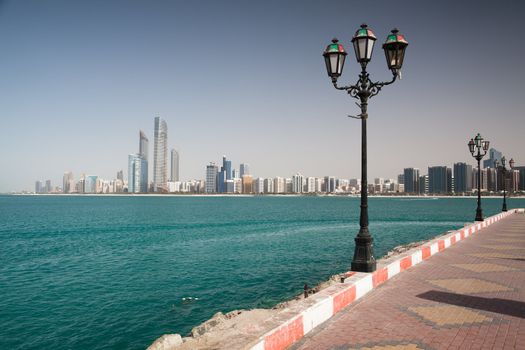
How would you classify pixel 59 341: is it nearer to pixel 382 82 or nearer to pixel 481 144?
pixel 382 82

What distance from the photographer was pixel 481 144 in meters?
26.9

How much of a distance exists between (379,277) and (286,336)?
4668 millimetres

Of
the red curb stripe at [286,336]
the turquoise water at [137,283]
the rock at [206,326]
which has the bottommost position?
the turquoise water at [137,283]

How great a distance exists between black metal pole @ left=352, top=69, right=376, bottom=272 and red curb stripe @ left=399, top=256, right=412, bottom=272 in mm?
1756

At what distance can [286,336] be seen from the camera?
5.62m

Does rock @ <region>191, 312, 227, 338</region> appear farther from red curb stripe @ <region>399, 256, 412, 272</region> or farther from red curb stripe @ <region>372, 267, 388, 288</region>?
red curb stripe @ <region>399, 256, 412, 272</region>

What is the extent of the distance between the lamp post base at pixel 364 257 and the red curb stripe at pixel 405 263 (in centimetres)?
187

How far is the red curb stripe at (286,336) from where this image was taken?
17.0 feet

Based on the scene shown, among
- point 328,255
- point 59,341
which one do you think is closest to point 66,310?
point 59,341

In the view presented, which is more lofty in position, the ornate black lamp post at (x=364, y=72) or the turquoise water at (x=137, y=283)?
the ornate black lamp post at (x=364, y=72)

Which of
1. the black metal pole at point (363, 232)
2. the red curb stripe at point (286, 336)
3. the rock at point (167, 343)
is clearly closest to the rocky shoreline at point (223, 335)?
the rock at point (167, 343)

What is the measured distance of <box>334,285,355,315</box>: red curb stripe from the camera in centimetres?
727

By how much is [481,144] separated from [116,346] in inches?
1047

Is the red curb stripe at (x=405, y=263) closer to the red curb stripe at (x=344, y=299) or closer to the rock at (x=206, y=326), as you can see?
the red curb stripe at (x=344, y=299)
